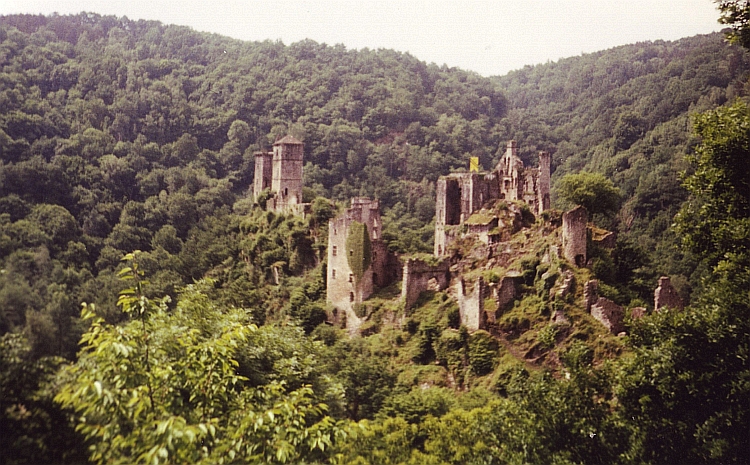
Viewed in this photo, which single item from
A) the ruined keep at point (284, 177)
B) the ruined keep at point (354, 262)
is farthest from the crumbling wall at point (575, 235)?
the ruined keep at point (284, 177)

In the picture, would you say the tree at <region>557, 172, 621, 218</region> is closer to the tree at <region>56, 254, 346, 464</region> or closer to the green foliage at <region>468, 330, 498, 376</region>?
the green foliage at <region>468, 330, 498, 376</region>

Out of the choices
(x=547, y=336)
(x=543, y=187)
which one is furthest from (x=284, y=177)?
(x=547, y=336)

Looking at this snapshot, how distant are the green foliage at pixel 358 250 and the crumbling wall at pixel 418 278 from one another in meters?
2.48

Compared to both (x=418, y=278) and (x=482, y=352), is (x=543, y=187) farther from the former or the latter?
(x=482, y=352)

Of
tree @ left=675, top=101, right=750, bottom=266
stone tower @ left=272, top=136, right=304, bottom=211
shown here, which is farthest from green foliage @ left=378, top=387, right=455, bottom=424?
stone tower @ left=272, top=136, right=304, bottom=211

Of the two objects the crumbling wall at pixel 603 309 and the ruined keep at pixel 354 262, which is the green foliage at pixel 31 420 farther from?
the ruined keep at pixel 354 262

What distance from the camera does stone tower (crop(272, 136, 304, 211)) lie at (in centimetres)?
3859

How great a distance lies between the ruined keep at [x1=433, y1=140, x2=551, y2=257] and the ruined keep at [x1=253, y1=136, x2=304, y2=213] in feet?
22.5

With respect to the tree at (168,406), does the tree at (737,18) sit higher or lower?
higher

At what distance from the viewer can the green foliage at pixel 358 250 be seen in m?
27.6

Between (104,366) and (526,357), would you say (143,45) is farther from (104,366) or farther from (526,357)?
(104,366)

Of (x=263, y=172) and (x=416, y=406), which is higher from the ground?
(x=263, y=172)

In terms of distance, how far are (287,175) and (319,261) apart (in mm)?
9099

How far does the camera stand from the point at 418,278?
83.3 feet
